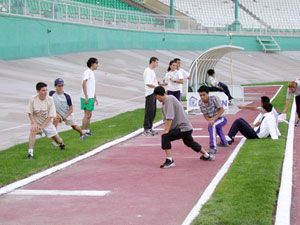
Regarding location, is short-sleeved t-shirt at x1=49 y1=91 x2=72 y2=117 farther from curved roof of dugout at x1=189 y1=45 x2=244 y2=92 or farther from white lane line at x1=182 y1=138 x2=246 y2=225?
curved roof of dugout at x1=189 y1=45 x2=244 y2=92

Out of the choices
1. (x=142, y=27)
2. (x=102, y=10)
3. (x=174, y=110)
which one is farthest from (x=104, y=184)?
(x=142, y=27)

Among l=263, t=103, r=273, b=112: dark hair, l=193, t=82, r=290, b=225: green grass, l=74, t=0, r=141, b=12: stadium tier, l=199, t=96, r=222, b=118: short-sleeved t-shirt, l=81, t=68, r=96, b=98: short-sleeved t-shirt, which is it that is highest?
l=74, t=0, r=141, b=12: stadium tier

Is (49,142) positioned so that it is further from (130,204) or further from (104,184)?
(130,204)

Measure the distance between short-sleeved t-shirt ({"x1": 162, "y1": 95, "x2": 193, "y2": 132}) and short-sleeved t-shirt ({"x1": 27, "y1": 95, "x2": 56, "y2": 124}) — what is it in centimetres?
226

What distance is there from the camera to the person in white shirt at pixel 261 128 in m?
13.4

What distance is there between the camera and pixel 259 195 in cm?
781

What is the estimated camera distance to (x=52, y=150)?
482 inches

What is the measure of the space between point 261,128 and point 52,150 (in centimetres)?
464

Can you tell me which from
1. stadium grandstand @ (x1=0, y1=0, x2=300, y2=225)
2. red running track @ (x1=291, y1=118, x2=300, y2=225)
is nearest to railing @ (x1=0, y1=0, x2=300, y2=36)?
stadium grandstand @ (x1=0, y1=0, x2=300, y2=225)

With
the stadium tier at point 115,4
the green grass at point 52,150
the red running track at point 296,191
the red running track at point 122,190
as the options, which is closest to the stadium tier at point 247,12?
the stadium tier at point 115,4

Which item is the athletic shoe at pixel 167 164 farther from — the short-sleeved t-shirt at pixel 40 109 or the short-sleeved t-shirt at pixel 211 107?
the short-sleeved t-shirt at pixel 40 109

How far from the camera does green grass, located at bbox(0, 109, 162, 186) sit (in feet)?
33.1

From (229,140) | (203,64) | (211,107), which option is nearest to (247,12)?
(203,64)

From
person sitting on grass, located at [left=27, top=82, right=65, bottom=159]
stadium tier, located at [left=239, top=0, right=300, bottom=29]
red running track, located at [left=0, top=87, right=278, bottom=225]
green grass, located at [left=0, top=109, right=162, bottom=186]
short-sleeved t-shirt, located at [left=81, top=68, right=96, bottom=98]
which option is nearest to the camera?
red running track, located at [left=0, top=87, right=278, bottom=225]
